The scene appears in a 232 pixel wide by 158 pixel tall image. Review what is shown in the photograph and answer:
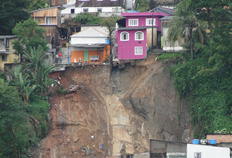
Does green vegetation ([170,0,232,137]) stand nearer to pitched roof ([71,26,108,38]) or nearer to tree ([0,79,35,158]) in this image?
pitched roof ([71,26,108,38])

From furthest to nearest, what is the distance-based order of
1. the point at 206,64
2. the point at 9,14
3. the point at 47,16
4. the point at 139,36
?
the point at 47,16
the point at 9,14
the point at 139,36
the point at 206,64

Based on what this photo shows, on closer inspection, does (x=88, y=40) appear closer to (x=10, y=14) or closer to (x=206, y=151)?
(x=10, y=14)

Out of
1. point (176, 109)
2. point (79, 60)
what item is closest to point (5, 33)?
point (79, 60)

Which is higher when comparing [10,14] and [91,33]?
[10,14]

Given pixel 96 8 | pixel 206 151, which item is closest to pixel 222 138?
pixel 206 151

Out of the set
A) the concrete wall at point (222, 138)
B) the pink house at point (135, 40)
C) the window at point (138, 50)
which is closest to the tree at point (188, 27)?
the window at point (138, 50)

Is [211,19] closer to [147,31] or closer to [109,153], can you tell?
[147,31]
